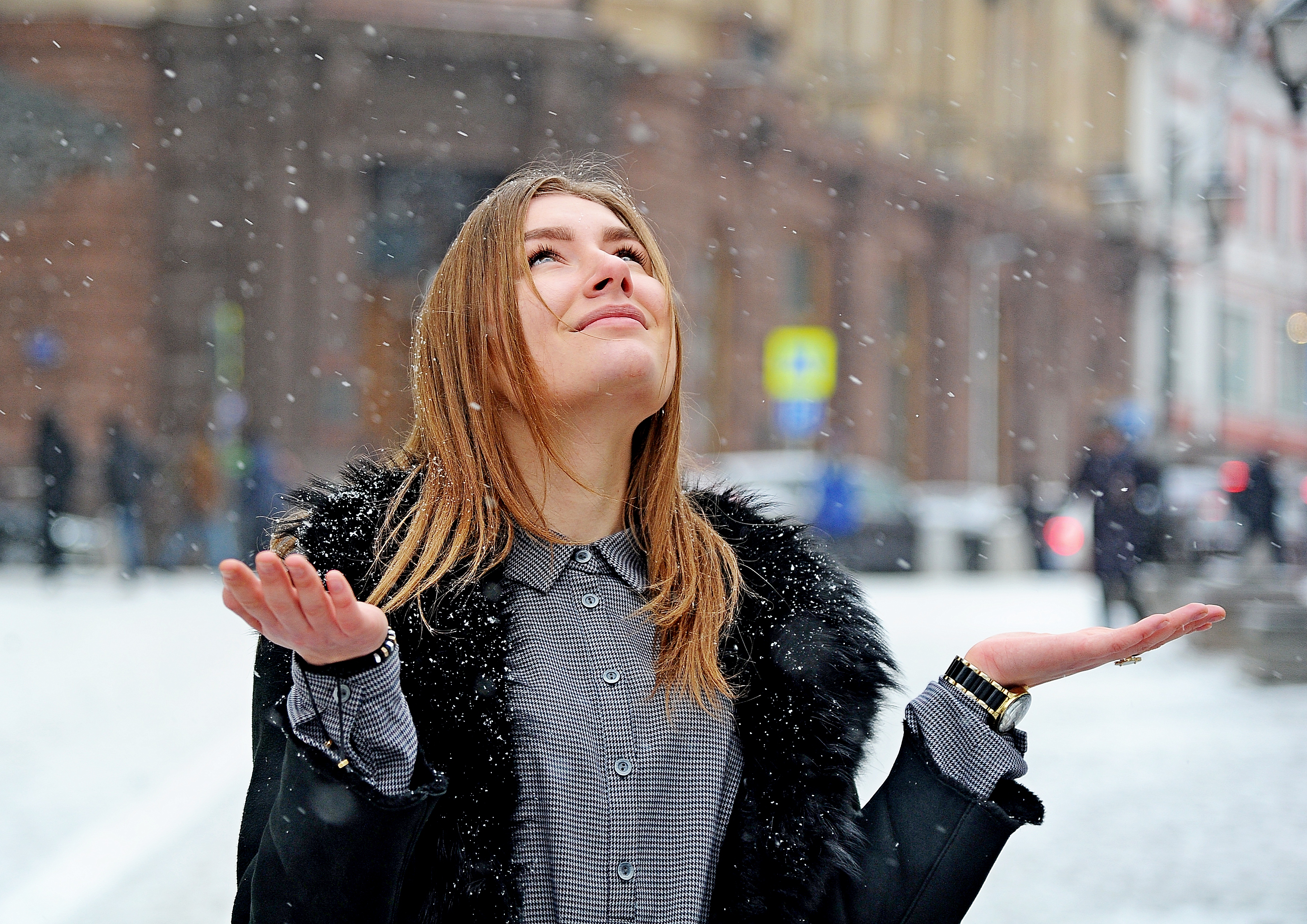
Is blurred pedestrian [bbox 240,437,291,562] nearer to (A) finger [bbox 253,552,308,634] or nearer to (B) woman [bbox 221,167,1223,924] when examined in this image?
(B) woman [bbox 221,167,1223,924]

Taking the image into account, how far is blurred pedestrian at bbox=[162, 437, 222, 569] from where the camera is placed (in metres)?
17.4

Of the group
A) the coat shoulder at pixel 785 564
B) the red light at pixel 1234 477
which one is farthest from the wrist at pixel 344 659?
the red light at pixel 1234 477

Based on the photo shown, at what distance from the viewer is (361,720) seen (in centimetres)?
158

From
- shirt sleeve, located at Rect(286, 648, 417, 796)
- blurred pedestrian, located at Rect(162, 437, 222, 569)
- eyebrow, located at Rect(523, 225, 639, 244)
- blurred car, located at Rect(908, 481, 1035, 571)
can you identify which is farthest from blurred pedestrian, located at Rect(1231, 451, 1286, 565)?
shirt sleeve, located at Rect(286, 648, 417, 796)

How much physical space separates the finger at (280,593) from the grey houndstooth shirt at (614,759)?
0.21 m

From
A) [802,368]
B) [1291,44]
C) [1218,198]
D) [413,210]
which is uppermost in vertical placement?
[413,210]

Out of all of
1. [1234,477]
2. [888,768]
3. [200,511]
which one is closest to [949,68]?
[1234,477]

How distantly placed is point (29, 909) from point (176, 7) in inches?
721

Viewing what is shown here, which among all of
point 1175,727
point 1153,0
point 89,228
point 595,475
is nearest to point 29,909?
point 595,475

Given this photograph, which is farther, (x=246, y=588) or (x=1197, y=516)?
(x=1197, y=516)

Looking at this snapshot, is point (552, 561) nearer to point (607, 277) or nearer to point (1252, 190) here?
point (607, 277)

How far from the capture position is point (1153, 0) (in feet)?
128

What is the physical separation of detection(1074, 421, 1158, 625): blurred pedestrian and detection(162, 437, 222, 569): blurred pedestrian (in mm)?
10324

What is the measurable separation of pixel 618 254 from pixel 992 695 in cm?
79
